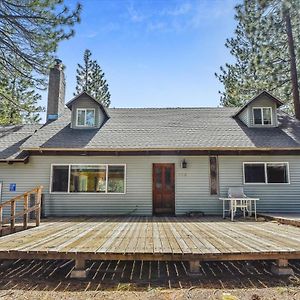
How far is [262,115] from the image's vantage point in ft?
34.7

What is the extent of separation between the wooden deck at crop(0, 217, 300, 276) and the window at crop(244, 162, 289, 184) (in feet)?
11.3

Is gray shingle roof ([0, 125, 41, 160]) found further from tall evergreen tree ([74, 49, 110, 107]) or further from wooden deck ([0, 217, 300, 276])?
tall evergreen tree ([74, 49, 110, 107])

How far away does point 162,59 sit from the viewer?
12836 mm

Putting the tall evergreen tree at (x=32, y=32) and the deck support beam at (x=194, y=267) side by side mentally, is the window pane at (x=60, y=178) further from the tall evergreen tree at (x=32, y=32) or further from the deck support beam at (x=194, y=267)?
the deck support beam at (x=194, y=267)

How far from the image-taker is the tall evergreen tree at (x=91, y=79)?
24359 millimetres

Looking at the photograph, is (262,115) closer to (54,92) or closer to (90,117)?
(90,117)

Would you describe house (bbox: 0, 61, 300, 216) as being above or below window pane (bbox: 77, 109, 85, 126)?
below

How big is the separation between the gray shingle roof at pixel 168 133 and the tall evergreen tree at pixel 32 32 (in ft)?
9.33

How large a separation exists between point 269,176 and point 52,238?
24.9 feet

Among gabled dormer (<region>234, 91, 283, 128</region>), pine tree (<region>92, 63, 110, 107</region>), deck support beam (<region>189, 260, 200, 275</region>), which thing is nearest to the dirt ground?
deck support beam (<region>189, 260, 200, 275</region>)

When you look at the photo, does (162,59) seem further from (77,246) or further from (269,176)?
(77,246)

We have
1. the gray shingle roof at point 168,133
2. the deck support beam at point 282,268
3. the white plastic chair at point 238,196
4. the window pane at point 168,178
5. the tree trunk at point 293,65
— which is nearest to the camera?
the deck support beam at point 282,268

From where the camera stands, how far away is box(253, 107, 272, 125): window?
10.5 meters

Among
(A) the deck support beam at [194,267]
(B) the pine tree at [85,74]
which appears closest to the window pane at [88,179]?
(A) the deck support beam at [194,267]
